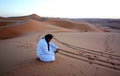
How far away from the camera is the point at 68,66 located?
6000 millimetres

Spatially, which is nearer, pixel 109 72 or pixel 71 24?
pixel 109 72

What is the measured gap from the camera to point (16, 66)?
5.88m

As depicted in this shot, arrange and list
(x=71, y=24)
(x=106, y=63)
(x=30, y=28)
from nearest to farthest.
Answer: (x=106, y=63)
(x=30, y=28)
(x=71, y=24)

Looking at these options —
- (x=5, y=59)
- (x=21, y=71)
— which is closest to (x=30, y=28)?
(x=5, y=59)

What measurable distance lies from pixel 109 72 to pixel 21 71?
2736 mm

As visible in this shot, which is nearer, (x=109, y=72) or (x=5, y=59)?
(x=109, y=72)

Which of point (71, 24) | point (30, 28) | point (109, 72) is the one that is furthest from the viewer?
point (71, 24)

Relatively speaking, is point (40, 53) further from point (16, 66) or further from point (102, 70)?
point (102, 70)

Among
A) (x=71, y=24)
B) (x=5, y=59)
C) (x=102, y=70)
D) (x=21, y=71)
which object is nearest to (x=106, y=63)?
(x=102, y=70)

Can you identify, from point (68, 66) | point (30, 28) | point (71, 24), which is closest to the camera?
point (68, 66)

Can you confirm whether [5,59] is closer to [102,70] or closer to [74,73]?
[74,73]

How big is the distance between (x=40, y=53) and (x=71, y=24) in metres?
26.9

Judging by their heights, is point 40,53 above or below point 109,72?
above

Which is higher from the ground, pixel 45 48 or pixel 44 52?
pixel 45 48
